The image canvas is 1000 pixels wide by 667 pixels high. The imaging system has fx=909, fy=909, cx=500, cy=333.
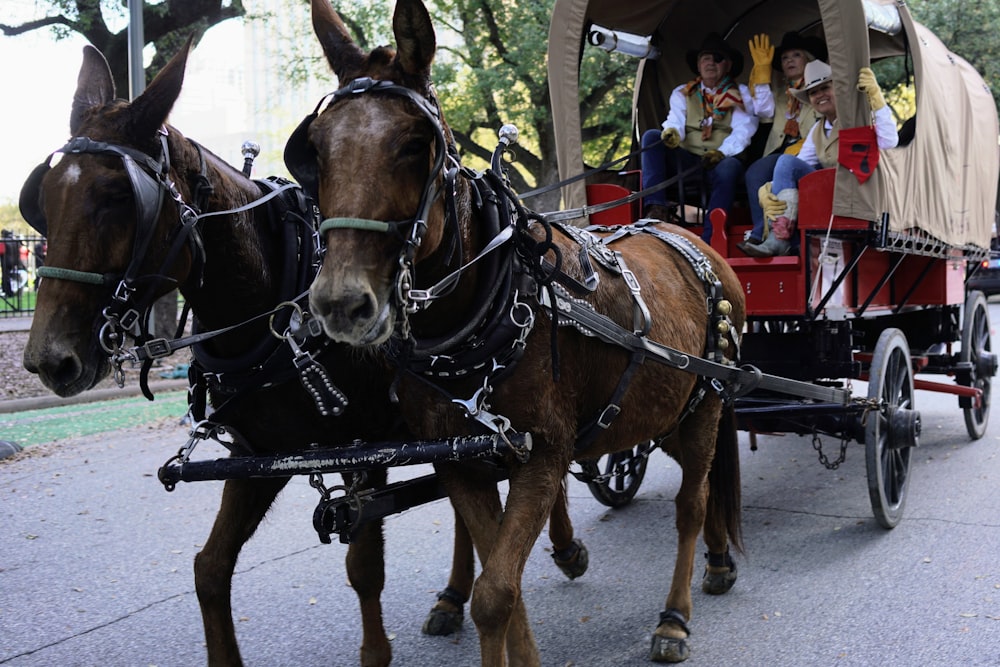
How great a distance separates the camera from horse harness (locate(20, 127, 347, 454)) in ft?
8.49

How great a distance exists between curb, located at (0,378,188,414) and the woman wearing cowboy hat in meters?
6.84

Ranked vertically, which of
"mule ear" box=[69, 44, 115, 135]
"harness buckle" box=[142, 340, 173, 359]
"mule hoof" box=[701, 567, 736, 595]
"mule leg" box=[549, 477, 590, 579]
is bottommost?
"mule hoof" box=[701, 567, 736, 595]

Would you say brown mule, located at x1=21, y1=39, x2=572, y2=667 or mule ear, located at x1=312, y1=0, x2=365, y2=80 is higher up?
mule ear, located at x1=312, y1=0, x2=365, y2=80

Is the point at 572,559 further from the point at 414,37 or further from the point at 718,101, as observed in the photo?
the point at 718,101

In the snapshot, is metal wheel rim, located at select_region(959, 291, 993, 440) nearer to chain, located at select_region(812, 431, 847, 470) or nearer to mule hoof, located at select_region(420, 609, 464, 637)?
chain, located at select_region(812, 431, 847, 470)

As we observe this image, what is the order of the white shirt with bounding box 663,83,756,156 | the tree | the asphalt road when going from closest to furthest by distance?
the asphalt road < the white shirt with bounding box 663,83,756,156 < the tree

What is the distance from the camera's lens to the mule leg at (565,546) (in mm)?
4316

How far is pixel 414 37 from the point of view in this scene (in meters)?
2.48

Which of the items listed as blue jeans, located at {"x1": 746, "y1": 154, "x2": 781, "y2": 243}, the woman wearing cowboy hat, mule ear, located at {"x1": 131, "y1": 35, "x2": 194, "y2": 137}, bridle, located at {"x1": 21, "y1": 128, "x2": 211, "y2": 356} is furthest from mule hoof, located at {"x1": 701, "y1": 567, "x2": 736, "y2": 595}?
mule ear, located at {"x1": 131, "y1": 35, "x2": 194, "y2": 137}

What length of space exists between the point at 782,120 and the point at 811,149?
0.63 metres

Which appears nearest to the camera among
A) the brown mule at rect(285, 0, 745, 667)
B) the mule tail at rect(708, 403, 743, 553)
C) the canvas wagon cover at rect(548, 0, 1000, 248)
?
the brown mule at rect(285, 0, 745, 667)

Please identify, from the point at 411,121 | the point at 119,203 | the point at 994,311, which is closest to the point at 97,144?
the point at 119,203

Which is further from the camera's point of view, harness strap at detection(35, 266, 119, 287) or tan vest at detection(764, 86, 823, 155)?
tan vest at detection(764, 86, 823, 155)

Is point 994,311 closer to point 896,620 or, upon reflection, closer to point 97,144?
point 896,620
